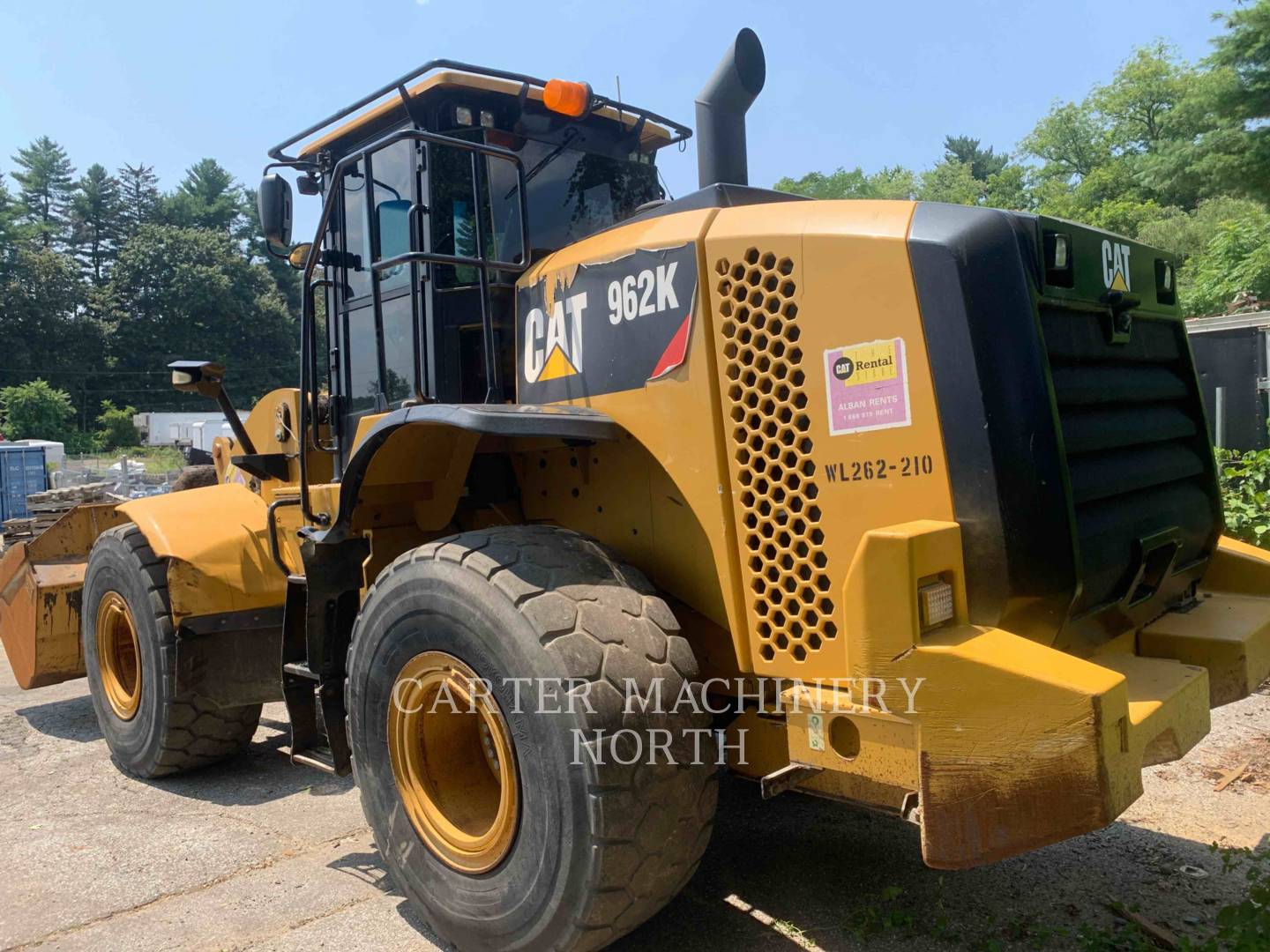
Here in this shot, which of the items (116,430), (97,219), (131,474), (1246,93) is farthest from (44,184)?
(1246,93)

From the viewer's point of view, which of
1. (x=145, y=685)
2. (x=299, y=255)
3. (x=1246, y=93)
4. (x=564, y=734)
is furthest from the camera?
(x=1246, y=93)

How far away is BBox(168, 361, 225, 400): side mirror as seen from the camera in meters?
4.93

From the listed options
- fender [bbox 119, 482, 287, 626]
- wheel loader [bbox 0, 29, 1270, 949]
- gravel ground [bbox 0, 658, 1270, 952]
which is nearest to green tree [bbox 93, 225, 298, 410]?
fender [bbox 119, 482, 287, 626]

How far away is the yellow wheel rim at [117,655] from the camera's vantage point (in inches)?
197

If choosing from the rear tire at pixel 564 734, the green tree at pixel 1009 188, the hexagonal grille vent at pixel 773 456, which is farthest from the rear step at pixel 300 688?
the green tree at pixel 1009 188

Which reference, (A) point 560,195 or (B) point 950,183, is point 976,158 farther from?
(A) point 560,195

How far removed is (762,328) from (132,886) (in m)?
3.05

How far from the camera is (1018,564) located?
237 centimetres

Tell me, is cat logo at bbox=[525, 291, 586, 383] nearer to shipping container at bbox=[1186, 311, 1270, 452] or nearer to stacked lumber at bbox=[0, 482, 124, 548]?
shipping container at bbox=[1186, 311, 1270, 452]

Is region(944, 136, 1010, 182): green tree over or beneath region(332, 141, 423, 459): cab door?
over

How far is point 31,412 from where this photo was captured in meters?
47.5

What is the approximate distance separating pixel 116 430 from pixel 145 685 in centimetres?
5684

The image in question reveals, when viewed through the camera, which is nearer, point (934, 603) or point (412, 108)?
point (934, 603)

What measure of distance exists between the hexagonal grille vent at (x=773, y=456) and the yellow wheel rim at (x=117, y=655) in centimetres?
371
